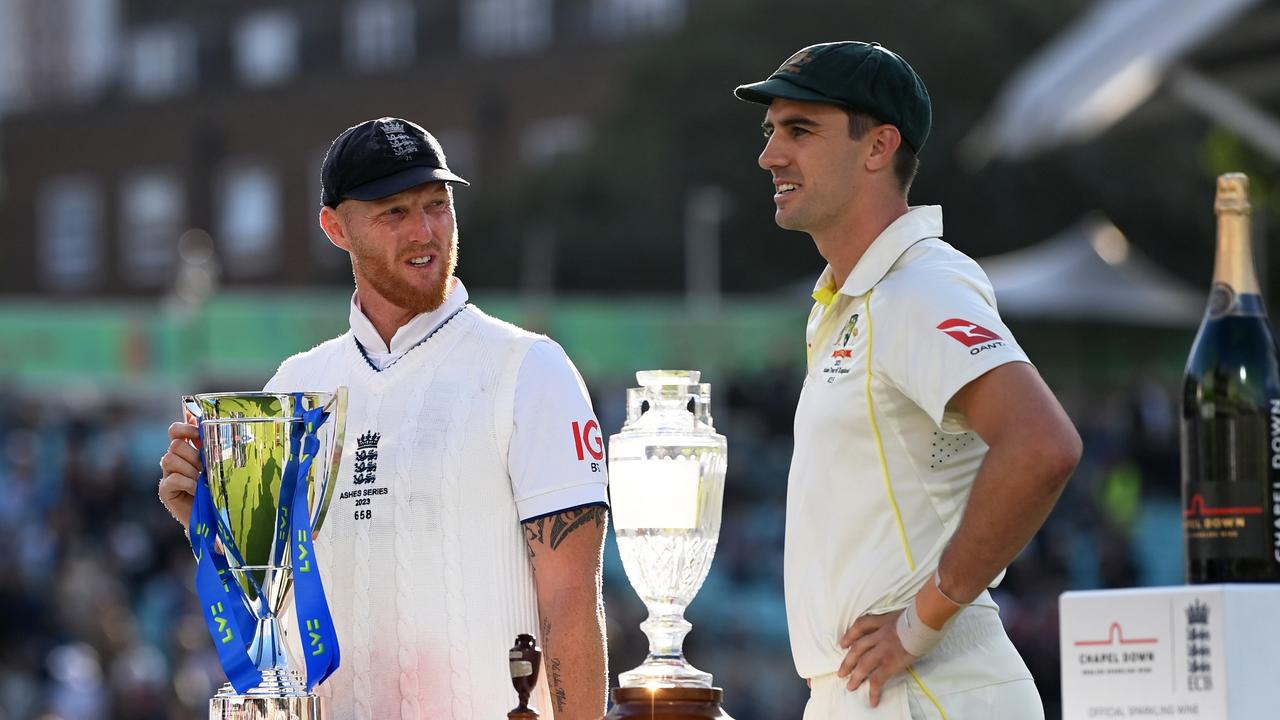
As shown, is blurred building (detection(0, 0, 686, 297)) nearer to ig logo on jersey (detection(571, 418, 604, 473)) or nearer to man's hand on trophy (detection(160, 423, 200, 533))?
ig logo on jersey (detection(571, 418, 604, 473))

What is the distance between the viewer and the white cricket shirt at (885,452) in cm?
312

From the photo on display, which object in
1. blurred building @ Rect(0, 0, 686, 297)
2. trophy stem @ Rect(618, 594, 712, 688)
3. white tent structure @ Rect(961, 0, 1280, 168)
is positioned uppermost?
blurred building @ Rect(0, 0, 686, 297)

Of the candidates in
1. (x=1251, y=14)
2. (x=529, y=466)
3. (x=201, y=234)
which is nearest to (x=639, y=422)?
(x=529, y=466)

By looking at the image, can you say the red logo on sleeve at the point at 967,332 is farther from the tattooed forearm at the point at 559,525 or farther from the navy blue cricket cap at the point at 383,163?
the navy blue cricket cap at the point at 383,163

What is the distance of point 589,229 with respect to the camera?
126 feet

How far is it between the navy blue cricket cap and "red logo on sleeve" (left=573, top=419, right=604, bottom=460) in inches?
18.5

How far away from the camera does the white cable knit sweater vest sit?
3.58m

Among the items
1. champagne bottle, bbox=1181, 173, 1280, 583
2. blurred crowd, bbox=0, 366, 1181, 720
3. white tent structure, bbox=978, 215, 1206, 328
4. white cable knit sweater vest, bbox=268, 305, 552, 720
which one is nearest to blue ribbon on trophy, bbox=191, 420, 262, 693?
white cable knit sweater vest, bbox=268, 305, 552, 720

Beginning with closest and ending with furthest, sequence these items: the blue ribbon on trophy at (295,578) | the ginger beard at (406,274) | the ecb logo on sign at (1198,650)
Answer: the ecb logo on sign at (1198,650) → the blue ribbon on trophy at (295,578) → the ginger beard at (406,274)

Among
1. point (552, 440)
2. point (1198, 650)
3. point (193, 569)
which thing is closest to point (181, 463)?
point (552, 440)

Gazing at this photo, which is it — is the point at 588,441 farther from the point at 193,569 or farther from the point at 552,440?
the point at 193,569

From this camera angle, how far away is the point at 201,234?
5053cm

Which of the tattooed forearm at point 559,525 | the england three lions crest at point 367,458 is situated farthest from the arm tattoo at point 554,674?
the england three lions crest at point 367,458

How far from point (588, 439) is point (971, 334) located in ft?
2.79
